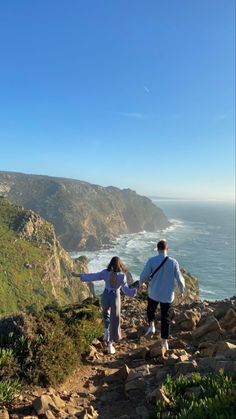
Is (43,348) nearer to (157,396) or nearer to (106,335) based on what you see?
(157,396)

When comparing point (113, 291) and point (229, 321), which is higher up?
point (113, 291)

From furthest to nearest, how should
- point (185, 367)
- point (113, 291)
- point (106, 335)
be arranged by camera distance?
point (106, 335)
point (113, 291)
point (185, 367)

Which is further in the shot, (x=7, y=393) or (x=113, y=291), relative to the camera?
(x=113, y=291)

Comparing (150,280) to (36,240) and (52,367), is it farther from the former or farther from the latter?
(36,240)

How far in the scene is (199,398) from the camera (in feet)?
17.4

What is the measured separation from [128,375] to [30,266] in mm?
97516

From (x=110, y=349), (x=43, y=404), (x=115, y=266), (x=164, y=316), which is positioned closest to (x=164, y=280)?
(x=164, y=316)

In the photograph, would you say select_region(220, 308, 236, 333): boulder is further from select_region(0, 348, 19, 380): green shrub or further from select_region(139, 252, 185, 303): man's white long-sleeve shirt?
select_region(0, 348, 19, 380): green shrub

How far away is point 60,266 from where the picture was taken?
4619 inches

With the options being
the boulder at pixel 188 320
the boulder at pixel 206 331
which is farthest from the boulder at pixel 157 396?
the boulder at pixel 188 320

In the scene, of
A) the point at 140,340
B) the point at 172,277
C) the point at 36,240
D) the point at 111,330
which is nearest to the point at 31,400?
the point at 111,330

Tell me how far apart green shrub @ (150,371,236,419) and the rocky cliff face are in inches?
3018

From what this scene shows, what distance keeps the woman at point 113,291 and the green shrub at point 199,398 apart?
10.4 feet

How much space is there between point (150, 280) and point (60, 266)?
110710 mm
